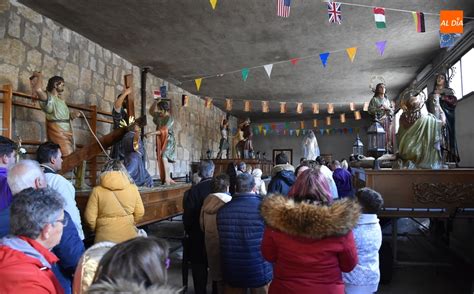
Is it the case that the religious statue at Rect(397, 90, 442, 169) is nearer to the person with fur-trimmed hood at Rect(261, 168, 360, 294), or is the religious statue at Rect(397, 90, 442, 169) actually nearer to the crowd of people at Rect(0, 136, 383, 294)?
the crowd of people at Rect(0, 136, 383, 294)

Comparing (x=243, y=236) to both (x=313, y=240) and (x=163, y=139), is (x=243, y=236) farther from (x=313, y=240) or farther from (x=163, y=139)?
(x=163, y=139)

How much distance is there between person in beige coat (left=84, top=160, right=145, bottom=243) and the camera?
2375 millimetres

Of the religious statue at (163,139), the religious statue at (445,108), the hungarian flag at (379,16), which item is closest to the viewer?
the hungarian flag at (379,16)

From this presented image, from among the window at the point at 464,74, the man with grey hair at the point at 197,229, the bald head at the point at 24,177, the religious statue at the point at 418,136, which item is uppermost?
the window at the point at 464,74

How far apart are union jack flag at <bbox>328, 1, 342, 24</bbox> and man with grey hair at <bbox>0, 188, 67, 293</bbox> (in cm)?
382

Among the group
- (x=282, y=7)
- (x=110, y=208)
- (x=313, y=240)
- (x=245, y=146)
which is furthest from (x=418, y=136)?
(x=245, y=146)

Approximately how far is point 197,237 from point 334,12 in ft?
10.2

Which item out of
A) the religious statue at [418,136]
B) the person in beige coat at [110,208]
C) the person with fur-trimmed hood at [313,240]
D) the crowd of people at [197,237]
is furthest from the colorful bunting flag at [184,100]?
the person with fur-trimmed hood at [313,240]

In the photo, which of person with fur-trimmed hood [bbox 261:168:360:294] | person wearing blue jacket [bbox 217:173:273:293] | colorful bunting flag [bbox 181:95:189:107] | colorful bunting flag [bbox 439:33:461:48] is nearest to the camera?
person with fur-trimmed hood [bbox 261:168:360:294]

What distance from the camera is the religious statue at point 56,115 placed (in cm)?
379

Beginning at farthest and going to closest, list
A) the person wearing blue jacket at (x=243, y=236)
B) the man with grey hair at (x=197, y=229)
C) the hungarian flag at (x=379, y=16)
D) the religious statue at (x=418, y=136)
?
1. the hungarian flag at (x=379, y=16)
2. the religious statue at (x=418, y=136)
3. the man with grey hair at (x=197, y=229)
4. the person wearing blue jacket at (x=243, y=236)

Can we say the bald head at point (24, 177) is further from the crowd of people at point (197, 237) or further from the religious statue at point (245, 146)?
the religious statue at point (245, 146)

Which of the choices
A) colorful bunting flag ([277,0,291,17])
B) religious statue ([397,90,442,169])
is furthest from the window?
colorful bunting flag ([277,0,291,17])

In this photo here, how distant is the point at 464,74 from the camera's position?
5828 mm
